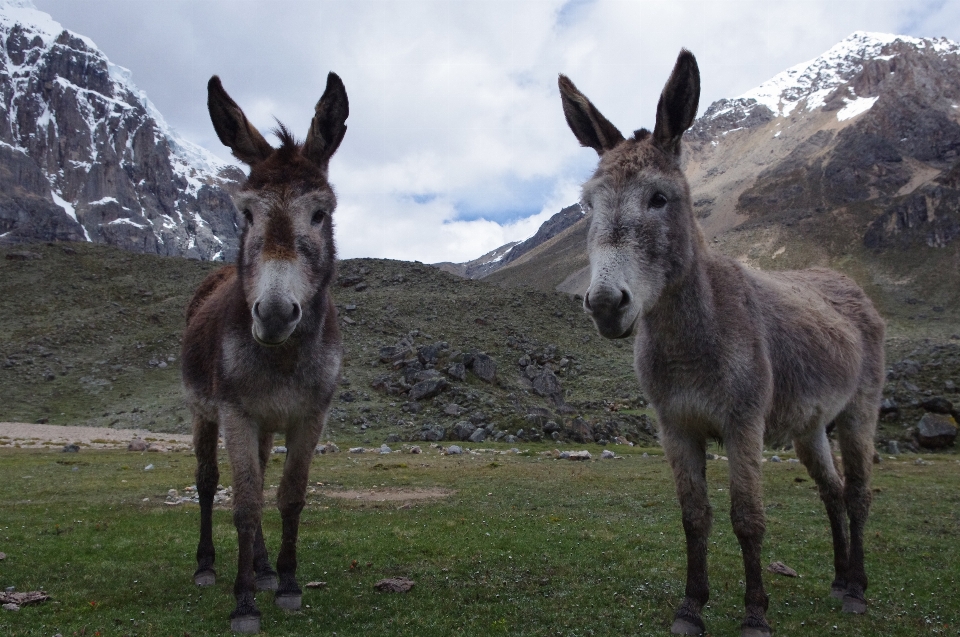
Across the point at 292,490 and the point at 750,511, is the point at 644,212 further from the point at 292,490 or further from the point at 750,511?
the point at 292,490

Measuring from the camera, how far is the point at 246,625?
263 inches

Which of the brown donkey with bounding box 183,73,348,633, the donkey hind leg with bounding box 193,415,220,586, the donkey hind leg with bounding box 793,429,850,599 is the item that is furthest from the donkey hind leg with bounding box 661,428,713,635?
the donkey hind leg with bounding box 193,415,220,586

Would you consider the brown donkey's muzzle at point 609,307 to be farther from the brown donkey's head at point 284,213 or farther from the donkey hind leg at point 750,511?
the brown donkey's head at point 284,213

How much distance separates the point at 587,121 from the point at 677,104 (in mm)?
1074

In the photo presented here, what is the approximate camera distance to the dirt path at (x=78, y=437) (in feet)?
114

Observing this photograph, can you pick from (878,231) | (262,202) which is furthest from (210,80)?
(878,231)

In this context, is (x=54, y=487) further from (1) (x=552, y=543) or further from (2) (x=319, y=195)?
(2) (x=319, y=195)

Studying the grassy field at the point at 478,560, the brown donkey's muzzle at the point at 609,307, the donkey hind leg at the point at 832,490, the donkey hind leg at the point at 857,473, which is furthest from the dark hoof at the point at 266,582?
the donkey hind leg at the point at 857,473

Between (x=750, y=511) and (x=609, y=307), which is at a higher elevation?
(x=609, y=307)

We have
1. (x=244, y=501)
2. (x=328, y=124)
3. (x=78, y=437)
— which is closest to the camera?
(x=244, y=501)

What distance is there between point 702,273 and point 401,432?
31.2 meters

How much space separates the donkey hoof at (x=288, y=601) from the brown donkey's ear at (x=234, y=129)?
5204 millimetres

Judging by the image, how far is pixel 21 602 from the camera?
7617 mm

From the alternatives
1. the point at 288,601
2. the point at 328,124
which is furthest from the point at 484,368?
the point at 328,124
